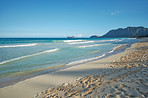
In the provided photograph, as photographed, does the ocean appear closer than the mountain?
Yes

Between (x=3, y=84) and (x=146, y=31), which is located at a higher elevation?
(x=146, y=31)

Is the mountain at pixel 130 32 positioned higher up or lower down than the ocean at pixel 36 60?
higher up

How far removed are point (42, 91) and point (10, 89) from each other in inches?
53.2

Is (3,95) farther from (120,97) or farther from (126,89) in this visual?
(126,89)

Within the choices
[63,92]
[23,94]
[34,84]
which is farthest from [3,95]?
[63,92]

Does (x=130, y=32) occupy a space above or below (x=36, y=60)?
above

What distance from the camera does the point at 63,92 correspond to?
11.0 ft

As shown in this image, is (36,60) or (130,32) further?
(130,32)

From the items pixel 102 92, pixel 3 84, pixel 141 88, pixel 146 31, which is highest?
pixel 146 31

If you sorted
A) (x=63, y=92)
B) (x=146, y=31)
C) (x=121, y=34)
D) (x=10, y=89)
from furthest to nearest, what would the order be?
(x=121, y=34)
(x=146, y=31)
(x=10, y=89)
(x=63, y=92)

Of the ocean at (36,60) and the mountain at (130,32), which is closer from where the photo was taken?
the ocean at (36,60)

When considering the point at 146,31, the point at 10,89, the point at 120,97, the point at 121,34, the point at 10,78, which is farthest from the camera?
the point at 121,34

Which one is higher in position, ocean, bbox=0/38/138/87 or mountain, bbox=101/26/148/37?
mountain, bbox=101/26/148/37

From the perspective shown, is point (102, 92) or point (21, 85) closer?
point (102, 92)
